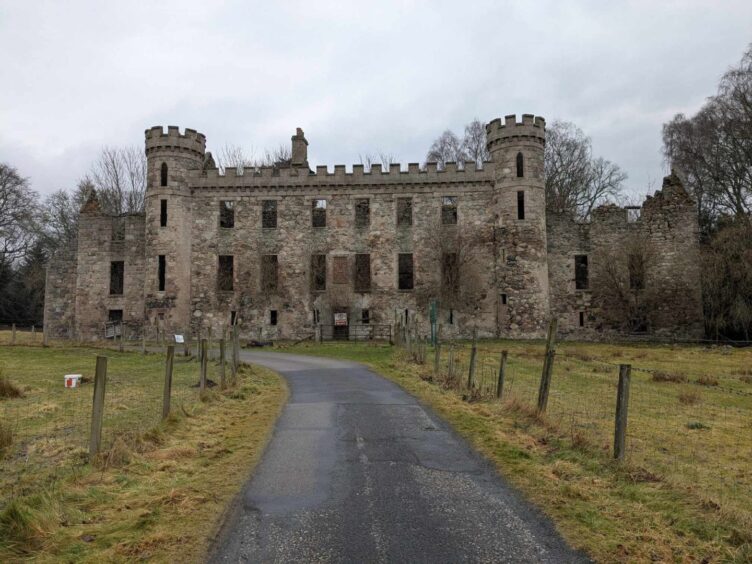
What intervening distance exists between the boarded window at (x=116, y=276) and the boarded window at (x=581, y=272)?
88.8 feet

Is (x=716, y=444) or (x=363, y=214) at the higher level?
(x=363, y=214)

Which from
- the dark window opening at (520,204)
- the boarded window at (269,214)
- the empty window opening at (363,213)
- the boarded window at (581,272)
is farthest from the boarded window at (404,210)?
the boarded window at (581,272)

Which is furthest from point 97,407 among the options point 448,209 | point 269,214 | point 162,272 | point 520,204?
point 269,214

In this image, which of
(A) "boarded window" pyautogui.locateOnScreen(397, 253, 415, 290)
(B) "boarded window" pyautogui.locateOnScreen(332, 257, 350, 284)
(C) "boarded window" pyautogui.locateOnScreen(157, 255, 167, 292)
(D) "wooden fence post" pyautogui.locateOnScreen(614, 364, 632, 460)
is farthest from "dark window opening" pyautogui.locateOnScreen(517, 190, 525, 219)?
(D) "wooden fence post" pyautogui.locateOnScreen(614, 364, 632, 460)

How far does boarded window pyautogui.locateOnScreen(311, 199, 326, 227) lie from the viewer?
3672 cm

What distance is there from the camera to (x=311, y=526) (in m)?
5.66

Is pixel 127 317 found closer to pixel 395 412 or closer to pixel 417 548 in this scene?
pixel 395 412

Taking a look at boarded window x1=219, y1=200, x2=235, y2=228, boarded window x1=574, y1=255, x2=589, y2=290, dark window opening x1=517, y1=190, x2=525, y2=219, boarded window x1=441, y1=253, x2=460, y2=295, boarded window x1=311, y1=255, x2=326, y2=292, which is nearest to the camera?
dark window opening x1=517, y1=190, x2=525, y2=219

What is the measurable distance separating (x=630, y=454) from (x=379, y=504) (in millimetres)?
3977

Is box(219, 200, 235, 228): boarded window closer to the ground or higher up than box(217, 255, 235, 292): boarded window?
higher up

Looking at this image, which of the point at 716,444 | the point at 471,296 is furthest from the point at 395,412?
the point at 471,296

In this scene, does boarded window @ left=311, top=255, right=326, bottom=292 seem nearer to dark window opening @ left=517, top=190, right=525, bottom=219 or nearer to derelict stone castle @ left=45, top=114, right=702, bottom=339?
derelict stone castle @ left=45, top=114, right=702, bottom=339

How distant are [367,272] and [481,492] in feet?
96.7

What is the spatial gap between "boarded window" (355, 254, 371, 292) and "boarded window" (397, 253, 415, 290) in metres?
1.74
